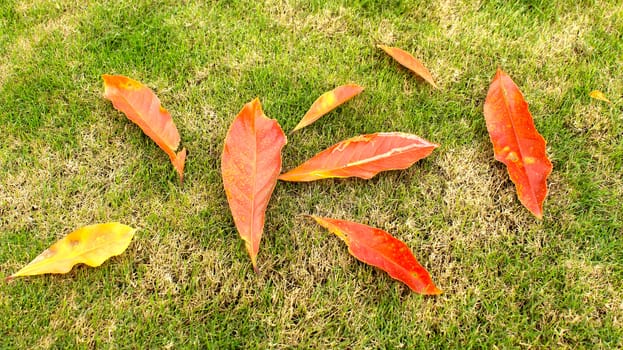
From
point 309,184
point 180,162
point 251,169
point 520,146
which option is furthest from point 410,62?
point 180,162

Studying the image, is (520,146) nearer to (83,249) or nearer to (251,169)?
(251,169)

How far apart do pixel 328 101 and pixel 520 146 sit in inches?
27.1

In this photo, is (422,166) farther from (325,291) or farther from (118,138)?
(118,138)

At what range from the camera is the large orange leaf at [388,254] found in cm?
151

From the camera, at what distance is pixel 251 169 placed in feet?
5.14

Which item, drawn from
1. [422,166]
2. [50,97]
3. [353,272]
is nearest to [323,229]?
[353,272]

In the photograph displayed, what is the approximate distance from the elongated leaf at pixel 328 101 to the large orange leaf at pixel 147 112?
1.43 ft

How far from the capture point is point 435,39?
7.00 feet

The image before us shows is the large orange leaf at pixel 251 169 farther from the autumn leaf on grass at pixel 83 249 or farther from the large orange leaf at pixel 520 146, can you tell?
the large orange leaf at pixel 520 146

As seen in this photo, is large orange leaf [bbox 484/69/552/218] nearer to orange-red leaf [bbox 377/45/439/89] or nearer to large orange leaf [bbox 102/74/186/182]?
orange-red leaf [bbox 377/45/439/89]

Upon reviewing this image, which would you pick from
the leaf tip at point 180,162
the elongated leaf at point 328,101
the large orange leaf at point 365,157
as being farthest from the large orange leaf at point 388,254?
the leaf tip at point 180,162

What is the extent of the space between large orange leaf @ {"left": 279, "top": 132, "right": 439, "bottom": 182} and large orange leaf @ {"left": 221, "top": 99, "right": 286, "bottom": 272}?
0.15 meters

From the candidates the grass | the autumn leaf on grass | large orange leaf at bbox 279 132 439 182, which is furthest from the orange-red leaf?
the autumn leaf on grass

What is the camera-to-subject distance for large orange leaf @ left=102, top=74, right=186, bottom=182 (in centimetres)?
174
